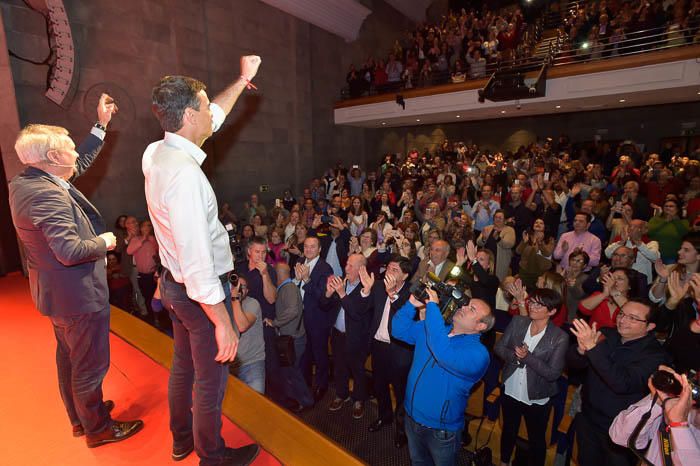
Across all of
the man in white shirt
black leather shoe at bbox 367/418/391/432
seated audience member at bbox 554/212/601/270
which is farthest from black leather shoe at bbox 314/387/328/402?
seated audience member at bbox 554/212/601/270

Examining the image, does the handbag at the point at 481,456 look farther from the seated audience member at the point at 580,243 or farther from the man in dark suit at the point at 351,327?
the seated audience member at the point at 580,243

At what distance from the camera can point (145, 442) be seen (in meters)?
1.68

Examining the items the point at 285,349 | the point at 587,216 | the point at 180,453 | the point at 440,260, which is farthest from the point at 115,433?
the point at 587,216

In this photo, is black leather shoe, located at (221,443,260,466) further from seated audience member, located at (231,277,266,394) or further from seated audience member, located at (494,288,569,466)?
seated audience member, located at (494,288,569,466)

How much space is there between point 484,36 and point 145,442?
12449mm

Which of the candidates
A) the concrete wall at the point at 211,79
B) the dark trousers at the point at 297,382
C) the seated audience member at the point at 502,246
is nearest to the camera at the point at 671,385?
the dark trousers at the point at 297,382

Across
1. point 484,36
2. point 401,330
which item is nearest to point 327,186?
point 484,36

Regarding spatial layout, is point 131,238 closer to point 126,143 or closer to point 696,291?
point 126,143

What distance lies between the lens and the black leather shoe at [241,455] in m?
1.48

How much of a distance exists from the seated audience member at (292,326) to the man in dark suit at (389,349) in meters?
0.66

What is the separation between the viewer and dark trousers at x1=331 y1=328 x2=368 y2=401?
331 centimetres

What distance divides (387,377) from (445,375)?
113 centimetres

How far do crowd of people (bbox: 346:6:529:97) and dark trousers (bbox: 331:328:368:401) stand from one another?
8771 millimetres

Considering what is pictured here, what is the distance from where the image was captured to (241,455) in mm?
1514
